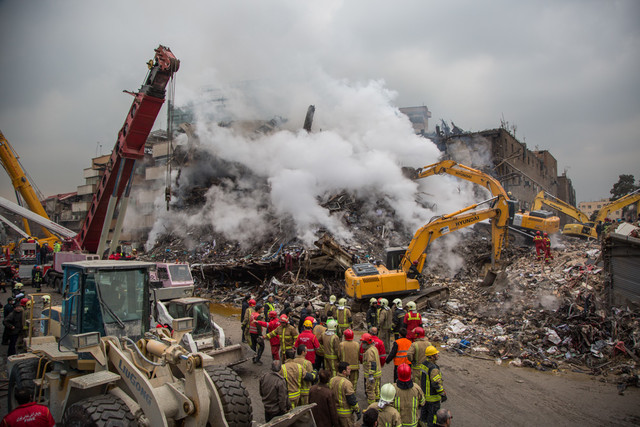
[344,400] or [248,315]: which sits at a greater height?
[248,315]

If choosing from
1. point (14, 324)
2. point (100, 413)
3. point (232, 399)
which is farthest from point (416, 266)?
point (14, 324)

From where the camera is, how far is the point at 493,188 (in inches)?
519

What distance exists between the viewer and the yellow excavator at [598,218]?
61.0 ft

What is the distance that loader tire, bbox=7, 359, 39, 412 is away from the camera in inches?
190

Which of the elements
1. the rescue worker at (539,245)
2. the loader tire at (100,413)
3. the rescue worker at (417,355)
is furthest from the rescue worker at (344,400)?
the rescue worker at (539,245)

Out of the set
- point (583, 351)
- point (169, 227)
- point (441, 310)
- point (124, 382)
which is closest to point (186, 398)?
point (124, 382)

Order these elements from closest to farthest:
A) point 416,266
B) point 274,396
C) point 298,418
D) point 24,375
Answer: point 298,418 < point 274,396 < point 24,375 < point 416,266

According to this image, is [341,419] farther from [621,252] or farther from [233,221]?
[233,221]

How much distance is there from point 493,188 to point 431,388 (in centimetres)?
1025

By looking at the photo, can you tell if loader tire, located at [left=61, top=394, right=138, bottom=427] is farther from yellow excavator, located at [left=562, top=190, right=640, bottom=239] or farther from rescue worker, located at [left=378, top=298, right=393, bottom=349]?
yellow excavator, located at [left=562, top=190, right=640, bottom=239]

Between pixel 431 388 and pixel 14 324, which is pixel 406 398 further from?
pixel 14 324

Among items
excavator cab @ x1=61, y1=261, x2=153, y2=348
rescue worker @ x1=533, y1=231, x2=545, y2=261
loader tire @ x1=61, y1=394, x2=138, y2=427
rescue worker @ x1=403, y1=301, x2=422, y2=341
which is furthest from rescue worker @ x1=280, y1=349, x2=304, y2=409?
rescue worker @ x1=533, y1=231, x2=545, y2=261

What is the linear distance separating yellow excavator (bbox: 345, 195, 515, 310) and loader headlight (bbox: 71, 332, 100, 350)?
7737 mm

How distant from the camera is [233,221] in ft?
72.3
